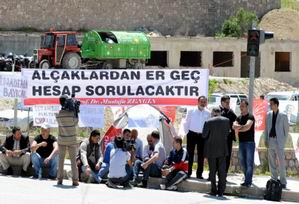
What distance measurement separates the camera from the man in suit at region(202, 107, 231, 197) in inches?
576

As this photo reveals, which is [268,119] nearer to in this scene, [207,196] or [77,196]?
[207,196]

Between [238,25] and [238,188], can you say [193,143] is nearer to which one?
[238,188]

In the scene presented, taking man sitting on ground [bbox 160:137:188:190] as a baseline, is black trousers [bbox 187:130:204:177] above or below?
above

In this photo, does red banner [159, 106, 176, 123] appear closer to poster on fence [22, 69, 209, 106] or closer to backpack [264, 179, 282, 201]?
poster on fence [22, 69, 209, 106]

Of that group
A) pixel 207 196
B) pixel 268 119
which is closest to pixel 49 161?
pixel 207 196

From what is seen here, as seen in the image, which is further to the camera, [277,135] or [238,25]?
[238,25]

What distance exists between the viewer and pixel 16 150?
16250 mm

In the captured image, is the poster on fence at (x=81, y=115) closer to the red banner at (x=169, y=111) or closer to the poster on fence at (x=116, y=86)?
the poster on fence at (x=116, y=86)

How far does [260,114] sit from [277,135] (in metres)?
4.15

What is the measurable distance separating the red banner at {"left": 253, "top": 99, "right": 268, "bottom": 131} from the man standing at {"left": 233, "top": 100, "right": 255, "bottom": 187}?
2806 millimetres

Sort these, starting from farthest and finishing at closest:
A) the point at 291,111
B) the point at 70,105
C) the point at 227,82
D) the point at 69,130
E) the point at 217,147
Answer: the point at 227,82, the point at 291,111, the point at 69,130, the point at 70,105, the point at 217,147

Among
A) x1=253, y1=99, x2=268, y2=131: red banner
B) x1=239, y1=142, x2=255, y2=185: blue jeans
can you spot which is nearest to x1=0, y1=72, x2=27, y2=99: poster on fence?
x1=253, y1=99, x2=268, y2=131: red banner

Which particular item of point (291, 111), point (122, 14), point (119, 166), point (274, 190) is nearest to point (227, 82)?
point (122, 14)

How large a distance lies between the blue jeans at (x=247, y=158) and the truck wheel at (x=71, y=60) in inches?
1051
